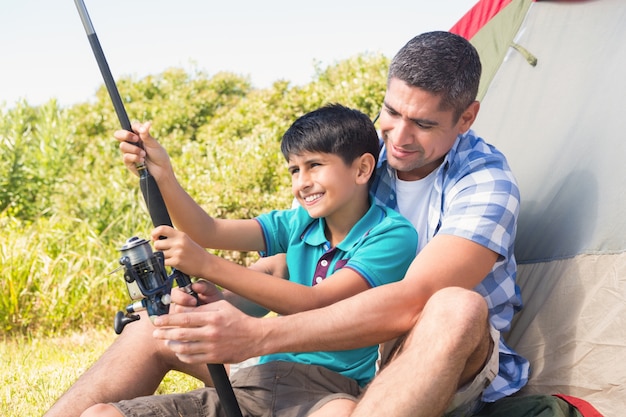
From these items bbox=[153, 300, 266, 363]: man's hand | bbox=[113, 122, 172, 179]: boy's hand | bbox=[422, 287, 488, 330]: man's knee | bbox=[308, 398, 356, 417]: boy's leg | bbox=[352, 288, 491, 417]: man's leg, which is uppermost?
Result: bbox=[113, 122, 172, 179]: boy's hand

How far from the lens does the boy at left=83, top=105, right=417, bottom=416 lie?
2133mm

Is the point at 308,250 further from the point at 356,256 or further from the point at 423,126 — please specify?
the point at 423,126

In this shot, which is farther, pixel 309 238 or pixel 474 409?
pixel 309 238

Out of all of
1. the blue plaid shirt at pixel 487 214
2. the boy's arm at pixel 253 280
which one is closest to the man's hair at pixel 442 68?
the blue plaid shirt at pixel 487 214

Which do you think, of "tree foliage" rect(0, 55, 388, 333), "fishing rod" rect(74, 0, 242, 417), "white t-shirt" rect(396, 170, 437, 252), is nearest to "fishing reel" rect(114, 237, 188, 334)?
"fishing rod" rect(74, 0, 242, 417)

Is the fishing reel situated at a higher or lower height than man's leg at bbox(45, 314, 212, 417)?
higher

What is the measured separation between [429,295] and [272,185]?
14.5 feet

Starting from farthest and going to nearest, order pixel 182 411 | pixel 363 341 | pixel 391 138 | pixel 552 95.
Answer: pixel 552 95
pixel 391 138
pixel 182 411
pixel 363 341

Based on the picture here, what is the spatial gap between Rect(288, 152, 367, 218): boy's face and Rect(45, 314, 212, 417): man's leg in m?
0.65

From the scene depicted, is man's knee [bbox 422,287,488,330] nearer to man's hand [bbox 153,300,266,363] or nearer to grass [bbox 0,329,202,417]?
man's hand [bbox 153,300,266,363]

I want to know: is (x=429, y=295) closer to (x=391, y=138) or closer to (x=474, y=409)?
(x=474, y=409)

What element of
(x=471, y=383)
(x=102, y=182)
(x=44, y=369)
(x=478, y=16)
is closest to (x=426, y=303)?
(x=471, y=383)

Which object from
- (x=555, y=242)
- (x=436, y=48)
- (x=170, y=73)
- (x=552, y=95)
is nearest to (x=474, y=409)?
(x=555, y=242)

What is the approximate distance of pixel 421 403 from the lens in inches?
75.6
